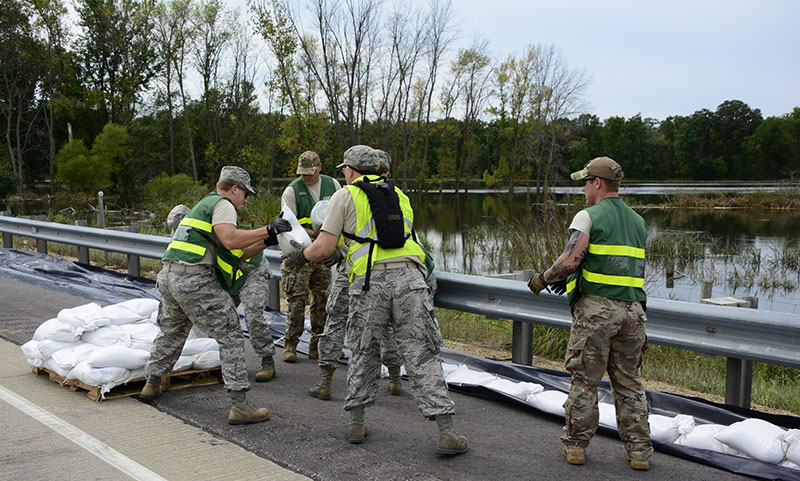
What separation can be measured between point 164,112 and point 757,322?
65697mm

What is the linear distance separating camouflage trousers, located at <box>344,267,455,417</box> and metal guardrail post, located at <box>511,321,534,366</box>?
5.83ft

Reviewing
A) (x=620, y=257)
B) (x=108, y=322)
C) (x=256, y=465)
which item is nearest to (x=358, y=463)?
(x=256, y=465)

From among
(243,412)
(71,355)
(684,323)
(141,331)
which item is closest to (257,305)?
(141,331)

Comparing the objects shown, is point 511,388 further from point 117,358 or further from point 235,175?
point 117,358

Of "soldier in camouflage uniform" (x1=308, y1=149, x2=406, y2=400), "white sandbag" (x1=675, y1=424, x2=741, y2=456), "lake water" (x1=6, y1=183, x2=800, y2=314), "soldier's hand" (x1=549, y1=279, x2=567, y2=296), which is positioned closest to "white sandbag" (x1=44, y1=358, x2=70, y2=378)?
"soldier in camouflage uniform" (x1=308, y1=149, x2=406, y2=400)

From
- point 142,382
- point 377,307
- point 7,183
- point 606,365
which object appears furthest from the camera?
point 7,183

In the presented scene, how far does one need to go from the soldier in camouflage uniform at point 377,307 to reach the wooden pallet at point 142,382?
1.77 metres

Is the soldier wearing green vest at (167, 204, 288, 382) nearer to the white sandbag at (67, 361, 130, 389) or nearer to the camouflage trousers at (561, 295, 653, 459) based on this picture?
the white sandbag at (67, 361, 130, 389)

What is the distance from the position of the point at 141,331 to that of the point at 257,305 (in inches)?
40.8

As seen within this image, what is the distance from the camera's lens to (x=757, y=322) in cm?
445

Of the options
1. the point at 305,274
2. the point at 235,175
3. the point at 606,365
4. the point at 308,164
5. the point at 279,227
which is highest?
the point at 308,164

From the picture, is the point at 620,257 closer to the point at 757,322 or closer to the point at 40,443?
the point at 757,322

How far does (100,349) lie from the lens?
216 inches

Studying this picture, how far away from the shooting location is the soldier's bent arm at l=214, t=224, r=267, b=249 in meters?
4.94
